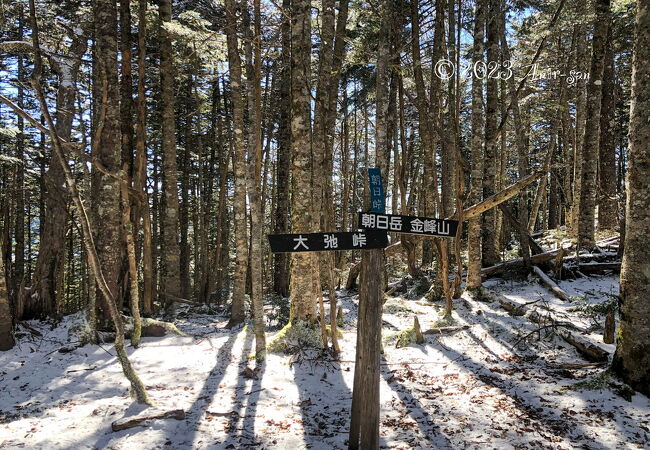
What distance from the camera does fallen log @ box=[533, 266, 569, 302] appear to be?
9.40 m

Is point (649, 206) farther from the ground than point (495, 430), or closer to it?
farther from the ground

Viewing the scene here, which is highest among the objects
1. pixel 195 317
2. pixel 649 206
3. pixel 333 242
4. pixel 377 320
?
pixel 649 206

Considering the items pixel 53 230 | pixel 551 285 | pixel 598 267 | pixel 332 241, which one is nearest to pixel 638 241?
pixel 332 241

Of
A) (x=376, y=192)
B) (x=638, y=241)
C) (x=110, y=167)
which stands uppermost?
(x=110, y=167)

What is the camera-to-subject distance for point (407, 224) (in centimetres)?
438

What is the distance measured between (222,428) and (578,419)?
435cm

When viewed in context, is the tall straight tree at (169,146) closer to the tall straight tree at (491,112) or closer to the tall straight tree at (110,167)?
the tall straight tree at (110,167)

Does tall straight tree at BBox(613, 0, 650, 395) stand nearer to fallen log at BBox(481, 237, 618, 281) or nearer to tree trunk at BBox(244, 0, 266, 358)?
tree trunk at BBox(244, 0, 266, 358)

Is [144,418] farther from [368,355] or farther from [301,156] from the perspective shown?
[301,156]

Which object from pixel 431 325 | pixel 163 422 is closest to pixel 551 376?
pixel 431 325

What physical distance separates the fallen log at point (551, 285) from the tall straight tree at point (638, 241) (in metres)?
4.20

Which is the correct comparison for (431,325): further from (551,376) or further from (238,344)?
(238,344)

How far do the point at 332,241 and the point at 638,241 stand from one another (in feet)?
13.7

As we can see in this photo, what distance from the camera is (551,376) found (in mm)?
6160
